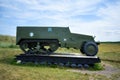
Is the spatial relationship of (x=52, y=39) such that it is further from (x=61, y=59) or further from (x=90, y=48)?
(x=90, y=48)

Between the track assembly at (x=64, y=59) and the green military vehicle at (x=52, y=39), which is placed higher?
the green military vehicle at (x=52, y=39)

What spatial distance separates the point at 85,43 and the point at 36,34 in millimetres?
3416

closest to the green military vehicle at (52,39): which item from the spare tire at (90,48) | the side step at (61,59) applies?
the spare tire at (90,48)

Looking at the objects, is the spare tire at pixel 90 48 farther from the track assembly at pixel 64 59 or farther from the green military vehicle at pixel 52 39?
the track assembly at pixel 64 59

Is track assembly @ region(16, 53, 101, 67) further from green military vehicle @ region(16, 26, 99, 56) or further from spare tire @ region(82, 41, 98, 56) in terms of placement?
spare tire @ region(82, 41, 98, 56)

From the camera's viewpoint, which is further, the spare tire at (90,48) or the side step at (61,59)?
the spare tire at (90,48)

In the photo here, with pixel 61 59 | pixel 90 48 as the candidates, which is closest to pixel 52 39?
pixel 61 59

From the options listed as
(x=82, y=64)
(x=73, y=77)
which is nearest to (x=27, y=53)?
(x=82, y=64)

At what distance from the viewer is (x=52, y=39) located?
16438 mm

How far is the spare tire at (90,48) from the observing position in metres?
16.5

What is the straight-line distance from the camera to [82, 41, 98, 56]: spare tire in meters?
16.5

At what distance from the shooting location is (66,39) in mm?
16438

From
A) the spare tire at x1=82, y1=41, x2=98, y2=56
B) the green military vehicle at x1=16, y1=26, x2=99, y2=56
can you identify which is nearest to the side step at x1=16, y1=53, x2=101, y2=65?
the green military vehicle at x1=16, y1=26, x2=99, y2=56

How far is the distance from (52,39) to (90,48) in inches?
105
